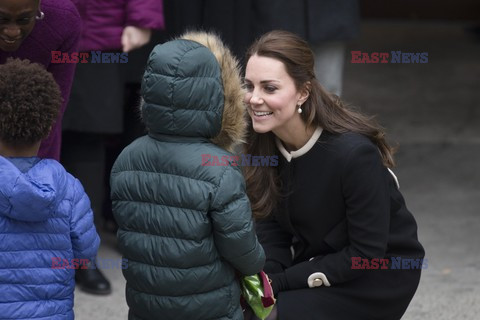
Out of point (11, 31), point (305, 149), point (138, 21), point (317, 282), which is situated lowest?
point (317, 282)

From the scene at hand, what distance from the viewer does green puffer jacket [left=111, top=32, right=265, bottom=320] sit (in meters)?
3.48

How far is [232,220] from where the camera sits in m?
3.46

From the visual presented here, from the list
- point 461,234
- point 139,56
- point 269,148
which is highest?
point 139,56

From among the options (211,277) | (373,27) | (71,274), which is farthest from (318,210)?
(373,27)

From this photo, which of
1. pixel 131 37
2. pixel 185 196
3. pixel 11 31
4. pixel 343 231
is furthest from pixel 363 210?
pixel 131 37

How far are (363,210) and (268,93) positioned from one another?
1.69ft

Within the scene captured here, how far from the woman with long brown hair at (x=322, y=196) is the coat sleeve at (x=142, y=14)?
105 centimetres

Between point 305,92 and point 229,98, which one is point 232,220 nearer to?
point 229,98

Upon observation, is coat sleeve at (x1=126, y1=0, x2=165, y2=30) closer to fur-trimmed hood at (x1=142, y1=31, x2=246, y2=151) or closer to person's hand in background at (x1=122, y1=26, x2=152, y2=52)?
person's hand in background at (x1=122, y1=26, x2=152, y2=52)

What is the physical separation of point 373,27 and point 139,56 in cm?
609

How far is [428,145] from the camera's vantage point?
7.42 meters

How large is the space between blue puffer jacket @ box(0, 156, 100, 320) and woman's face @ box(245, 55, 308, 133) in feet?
2.22

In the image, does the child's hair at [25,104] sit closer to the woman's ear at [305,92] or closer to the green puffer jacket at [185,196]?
the green puffer jacket at [185,196]

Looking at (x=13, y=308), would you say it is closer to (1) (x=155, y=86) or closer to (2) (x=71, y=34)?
(1) (x=155, y=86)
